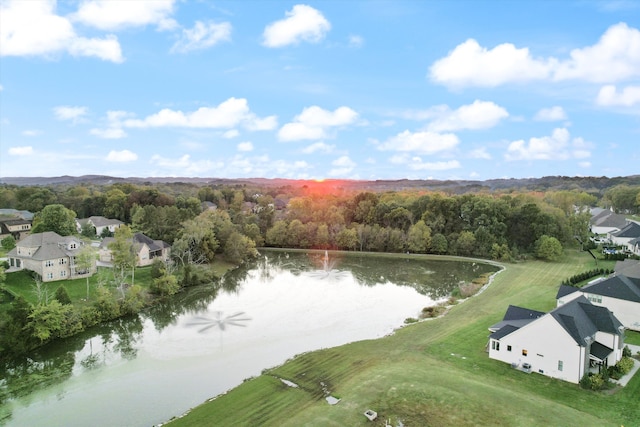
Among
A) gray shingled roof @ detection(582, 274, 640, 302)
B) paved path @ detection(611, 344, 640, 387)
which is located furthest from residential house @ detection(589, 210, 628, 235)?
paved path @ detection(611, 344, 640, 387)

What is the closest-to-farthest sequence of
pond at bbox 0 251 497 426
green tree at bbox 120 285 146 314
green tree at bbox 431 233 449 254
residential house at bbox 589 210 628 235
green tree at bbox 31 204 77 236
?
pond at bbox 0 251 497 426
green tree at bbox 120 285 146 314
green tree at bbox 31 204 77 236
green tree at bbox 431 233 449 254
residential house at bbox 589 210 628 235

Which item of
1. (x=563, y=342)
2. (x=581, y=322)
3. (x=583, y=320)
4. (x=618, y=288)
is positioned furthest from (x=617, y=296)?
(x=563, y=342)

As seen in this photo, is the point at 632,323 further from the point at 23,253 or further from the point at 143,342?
the point at 23,253

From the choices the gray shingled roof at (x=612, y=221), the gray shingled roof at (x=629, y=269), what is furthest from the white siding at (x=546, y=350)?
the gray shingled roof at (x=612, y=221)

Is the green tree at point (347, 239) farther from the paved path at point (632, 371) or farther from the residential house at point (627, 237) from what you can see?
the paved path at point (632, 371)

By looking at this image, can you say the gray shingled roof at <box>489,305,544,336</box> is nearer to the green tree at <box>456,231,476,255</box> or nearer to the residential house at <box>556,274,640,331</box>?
the residential house at <box>556,274,640,331</box>
